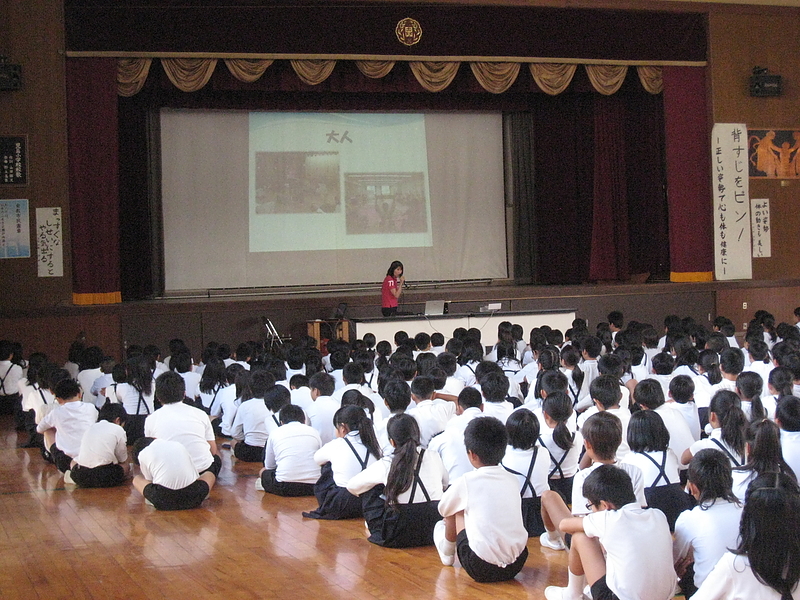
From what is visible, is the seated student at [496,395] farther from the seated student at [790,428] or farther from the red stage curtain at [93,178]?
the red stage curtain at [93,178]

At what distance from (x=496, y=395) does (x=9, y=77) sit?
22.6ft

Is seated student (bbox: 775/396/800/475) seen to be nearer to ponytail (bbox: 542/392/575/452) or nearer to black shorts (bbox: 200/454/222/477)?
ponytail (bbox: 542/392/575/452)

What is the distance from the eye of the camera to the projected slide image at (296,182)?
11141 mm

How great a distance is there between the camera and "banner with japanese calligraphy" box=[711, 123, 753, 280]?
1094cm

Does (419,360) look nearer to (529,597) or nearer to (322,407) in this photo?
(322,407)

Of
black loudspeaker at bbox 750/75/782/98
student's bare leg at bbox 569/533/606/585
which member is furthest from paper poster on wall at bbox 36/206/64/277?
black loudspeaker at bbox 750/75/782/98

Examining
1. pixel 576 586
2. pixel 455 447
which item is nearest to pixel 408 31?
pixel 455 447

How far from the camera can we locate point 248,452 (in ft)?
19.2

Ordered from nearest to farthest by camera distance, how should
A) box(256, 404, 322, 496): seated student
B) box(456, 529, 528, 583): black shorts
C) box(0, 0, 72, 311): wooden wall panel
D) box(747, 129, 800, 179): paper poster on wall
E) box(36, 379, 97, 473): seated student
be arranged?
box(456, 529, 528, 583): black shorts < box(256, 404, 322, 496): seated student < box(36, 379, 97, 473): seated student < box(0, 0, 72, 311): wooden wall panel < box(747, 129, 800, 179): paper poster on wall

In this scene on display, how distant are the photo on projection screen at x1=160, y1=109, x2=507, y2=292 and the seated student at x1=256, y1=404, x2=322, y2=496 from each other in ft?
20.5

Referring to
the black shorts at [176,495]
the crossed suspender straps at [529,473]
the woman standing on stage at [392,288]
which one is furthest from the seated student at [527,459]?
the woman standing on stage at [392,288]

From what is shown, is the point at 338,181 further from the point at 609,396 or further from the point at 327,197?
the point at 609,396

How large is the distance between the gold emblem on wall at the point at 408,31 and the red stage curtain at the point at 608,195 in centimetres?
287

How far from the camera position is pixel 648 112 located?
11.5 metres
